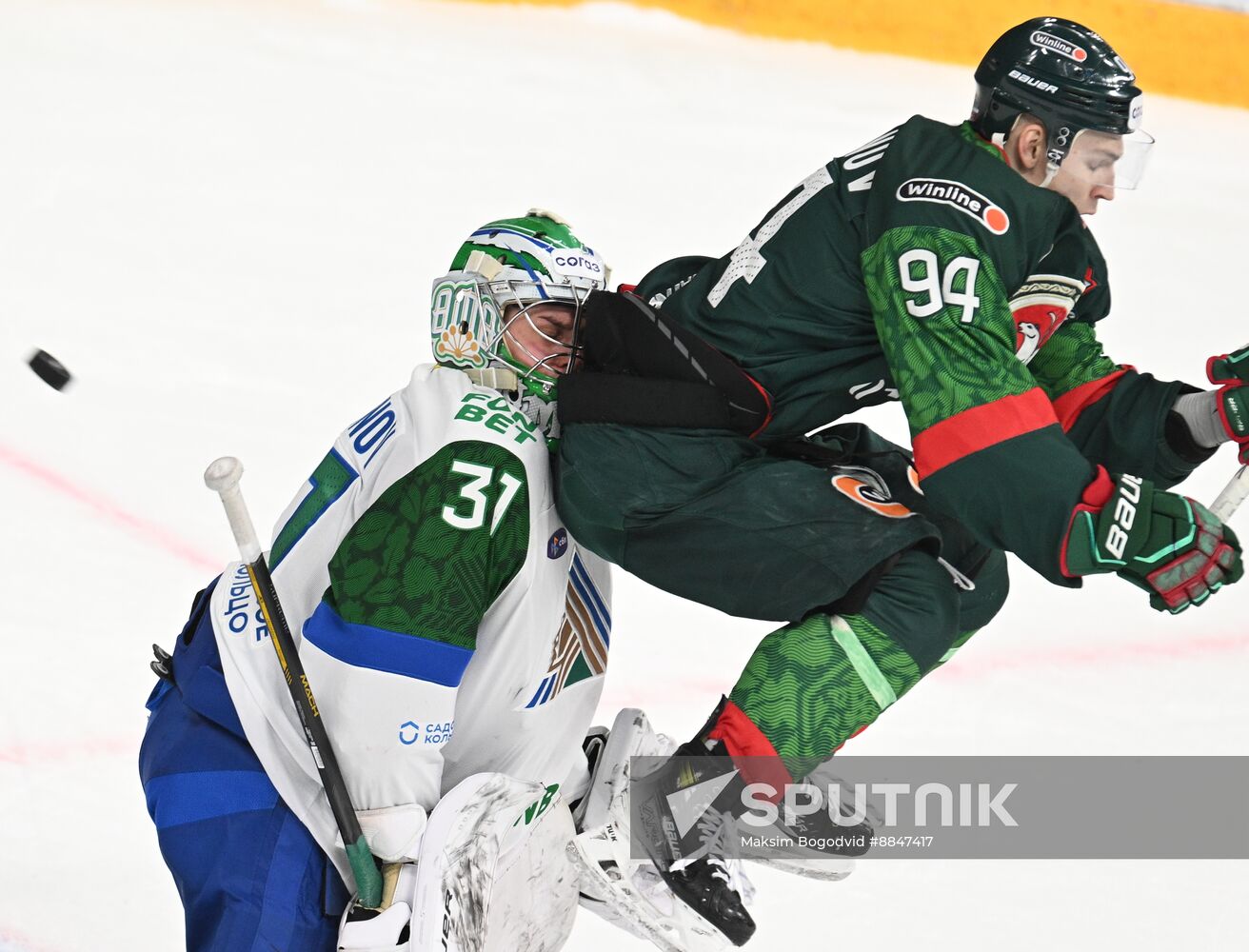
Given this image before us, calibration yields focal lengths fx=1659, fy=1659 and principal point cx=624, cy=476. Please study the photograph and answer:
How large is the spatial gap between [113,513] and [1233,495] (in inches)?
93.4

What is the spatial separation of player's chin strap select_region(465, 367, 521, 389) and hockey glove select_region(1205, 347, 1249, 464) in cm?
96

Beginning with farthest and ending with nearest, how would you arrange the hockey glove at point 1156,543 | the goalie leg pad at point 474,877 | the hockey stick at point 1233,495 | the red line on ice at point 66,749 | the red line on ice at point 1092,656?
the red line on ice at point 1092,656, the red line on ice at point 66,749, the goalie leg pad at point 474,877, the hockey stick at point 1233,495, the hockey glove at point 1156,543

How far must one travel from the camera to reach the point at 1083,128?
2045 millimetres

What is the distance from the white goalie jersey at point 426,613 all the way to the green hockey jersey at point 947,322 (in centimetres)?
34

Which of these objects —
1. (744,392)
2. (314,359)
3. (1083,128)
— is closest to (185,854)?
(744,392)

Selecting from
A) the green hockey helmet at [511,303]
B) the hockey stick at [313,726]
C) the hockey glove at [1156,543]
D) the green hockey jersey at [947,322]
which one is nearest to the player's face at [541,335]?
the green hockey helmet at [511,303]

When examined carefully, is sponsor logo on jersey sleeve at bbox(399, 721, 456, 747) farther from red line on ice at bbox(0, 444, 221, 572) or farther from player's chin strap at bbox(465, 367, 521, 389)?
red line on ice at bbox(0, 444, 221, 572)

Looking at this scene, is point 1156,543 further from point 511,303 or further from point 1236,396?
point 511,303

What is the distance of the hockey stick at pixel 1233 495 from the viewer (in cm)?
200

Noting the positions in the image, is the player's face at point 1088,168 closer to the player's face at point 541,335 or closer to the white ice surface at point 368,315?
the white ice surface at point 368,315

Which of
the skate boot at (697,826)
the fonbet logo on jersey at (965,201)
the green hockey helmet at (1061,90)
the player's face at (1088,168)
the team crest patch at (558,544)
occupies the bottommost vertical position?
the skate boot at (697,826)

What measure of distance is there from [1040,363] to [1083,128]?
51cm

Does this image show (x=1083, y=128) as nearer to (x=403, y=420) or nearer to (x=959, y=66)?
(x=403, y=420)

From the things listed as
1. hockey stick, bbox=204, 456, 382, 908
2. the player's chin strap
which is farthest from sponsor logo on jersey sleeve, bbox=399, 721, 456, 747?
the player's chin strap
